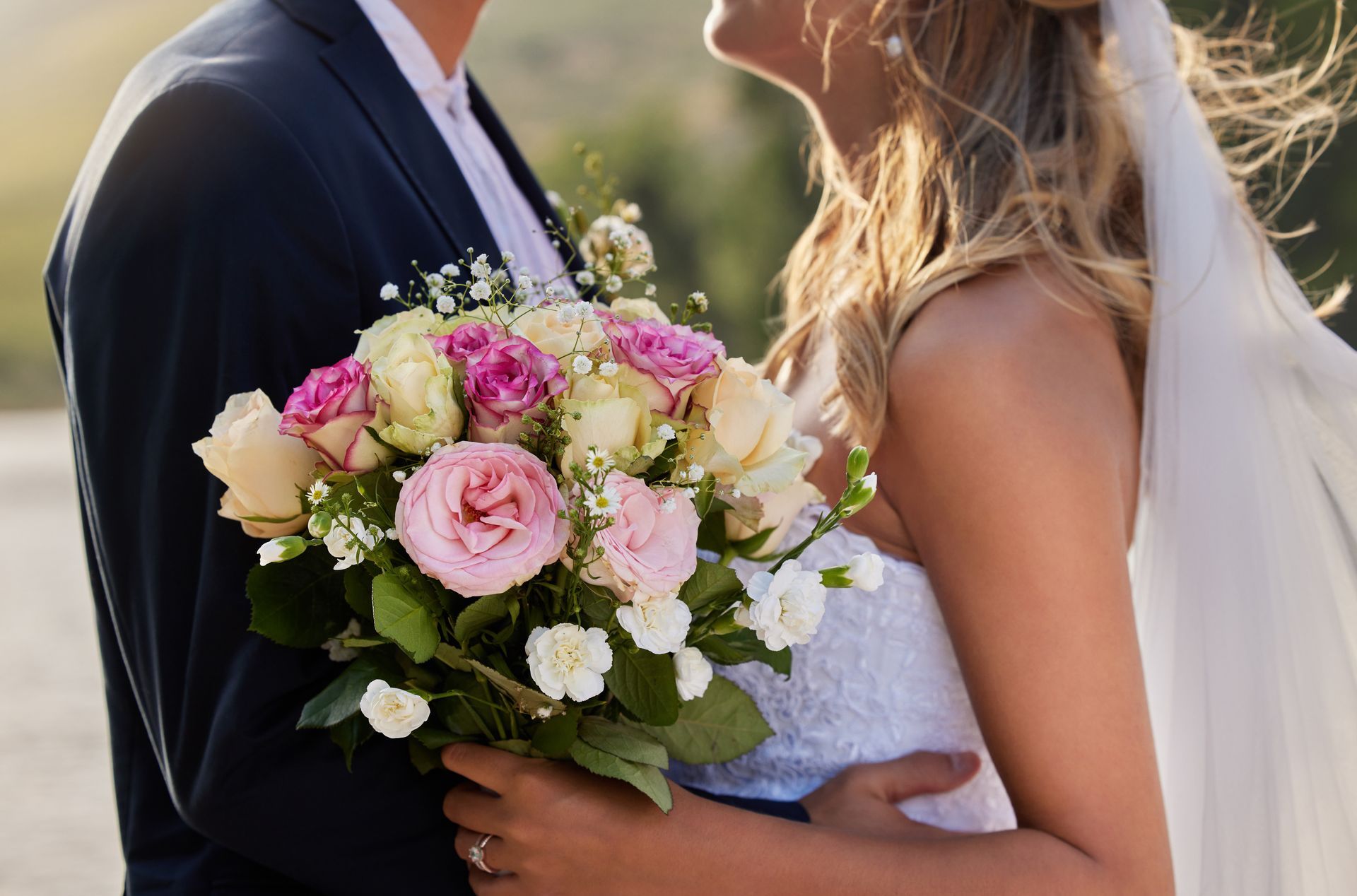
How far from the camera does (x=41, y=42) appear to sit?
129 ft

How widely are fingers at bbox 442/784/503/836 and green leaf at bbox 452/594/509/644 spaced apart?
32 cm

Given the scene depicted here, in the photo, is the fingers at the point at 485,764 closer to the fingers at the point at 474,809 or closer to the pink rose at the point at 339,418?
the fingers at the point at 474,809

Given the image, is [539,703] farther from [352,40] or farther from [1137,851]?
[352,40]

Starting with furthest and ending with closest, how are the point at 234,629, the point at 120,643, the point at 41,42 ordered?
the point at 41,42 < the point at 120,643 < the point at 234,629

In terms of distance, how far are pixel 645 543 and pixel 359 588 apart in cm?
36

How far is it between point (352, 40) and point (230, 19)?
0.64 feet

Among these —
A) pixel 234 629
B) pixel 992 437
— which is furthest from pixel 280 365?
pixel 992 437

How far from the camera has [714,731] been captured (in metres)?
1.59

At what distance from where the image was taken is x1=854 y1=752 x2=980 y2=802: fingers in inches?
78.9

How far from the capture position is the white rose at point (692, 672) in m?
1.38

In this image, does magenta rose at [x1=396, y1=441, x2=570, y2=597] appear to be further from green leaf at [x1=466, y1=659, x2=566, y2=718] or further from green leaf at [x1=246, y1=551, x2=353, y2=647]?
green leaf at [x1=246, y1=551, x2=353, y2=647]

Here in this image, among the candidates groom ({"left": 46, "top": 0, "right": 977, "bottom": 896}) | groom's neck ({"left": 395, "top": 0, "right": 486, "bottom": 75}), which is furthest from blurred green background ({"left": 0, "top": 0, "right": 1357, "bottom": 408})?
groom ({"left": 46, "top": 0, "right": 977, "bottom": 896})

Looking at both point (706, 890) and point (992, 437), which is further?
point (992, 437)

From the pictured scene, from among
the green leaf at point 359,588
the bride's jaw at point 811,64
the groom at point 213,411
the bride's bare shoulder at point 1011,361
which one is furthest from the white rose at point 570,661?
the bride's jaw at point 811,64
